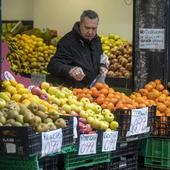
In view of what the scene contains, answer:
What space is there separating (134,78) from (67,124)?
88.3 inches

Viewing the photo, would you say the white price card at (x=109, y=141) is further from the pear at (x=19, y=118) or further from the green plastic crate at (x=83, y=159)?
the pear at (x=19, y=118)

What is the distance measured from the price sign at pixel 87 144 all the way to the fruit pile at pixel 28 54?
5.01 m

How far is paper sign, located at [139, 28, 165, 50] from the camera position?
17.8 ft

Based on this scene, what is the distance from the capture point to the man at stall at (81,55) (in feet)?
18.4

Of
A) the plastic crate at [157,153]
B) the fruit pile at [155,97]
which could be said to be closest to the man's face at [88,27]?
the fruit pile at [155,97]

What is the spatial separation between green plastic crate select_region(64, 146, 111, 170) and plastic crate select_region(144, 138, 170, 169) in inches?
25.7

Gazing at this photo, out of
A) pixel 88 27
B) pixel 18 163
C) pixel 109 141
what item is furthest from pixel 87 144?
pixel 88 27

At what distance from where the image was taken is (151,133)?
14.6 feet

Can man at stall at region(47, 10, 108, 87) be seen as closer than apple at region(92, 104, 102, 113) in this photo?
No

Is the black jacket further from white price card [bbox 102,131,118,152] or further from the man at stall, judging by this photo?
white price card [bbox 102,131,118,152]

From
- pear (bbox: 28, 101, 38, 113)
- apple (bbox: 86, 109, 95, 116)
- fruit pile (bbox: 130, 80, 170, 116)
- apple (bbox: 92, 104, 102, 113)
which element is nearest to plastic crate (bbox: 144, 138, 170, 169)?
fruit pile (bbox: 130, 80, 170, 116)

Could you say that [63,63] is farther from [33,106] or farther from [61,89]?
[33,106]

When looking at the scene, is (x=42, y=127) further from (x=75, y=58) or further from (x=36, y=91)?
(x=75, y=58)

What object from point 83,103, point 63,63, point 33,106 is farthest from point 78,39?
point 33,106
